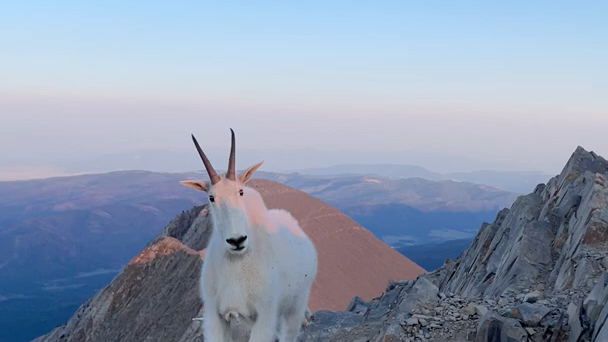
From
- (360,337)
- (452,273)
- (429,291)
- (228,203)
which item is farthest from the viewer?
(452,273)

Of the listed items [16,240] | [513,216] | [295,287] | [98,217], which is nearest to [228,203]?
[295,287]

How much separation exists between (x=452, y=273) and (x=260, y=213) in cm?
1426

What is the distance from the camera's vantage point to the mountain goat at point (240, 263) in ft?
26.5

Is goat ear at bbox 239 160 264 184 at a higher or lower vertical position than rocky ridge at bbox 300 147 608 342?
higher

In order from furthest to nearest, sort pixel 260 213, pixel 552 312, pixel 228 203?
pixel 552 312, pixel 260 213, pixel 228 203

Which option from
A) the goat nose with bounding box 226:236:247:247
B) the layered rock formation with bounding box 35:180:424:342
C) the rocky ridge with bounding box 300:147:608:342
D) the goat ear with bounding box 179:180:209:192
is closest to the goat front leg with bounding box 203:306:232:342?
the goat nose with bounding box 226:236:247:247

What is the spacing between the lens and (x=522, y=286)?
1526cm

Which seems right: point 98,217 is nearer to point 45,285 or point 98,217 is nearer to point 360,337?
point 45,285

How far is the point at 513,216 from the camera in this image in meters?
20.2

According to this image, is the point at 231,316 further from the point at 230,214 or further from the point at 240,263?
the point at 230,214

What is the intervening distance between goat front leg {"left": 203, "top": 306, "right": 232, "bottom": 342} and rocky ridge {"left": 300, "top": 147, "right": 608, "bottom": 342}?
3.34 m

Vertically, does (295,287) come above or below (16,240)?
above

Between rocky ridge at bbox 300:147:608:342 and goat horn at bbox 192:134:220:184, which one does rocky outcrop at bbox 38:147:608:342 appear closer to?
rocky ridge at bbox 300:147:608:342

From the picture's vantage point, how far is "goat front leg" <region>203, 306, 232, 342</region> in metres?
8.54
